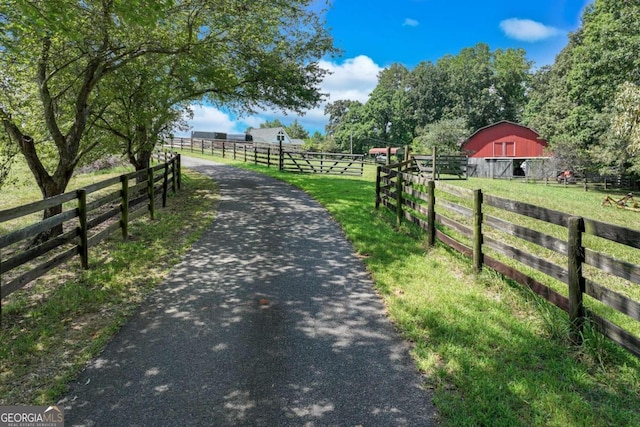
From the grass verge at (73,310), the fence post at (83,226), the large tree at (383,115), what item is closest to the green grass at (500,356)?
the grass verge at (73,310)

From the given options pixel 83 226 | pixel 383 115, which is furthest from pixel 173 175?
pixel 383 115

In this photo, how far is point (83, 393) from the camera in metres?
3.24

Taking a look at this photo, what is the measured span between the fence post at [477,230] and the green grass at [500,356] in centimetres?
22

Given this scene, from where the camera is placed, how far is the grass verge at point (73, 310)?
11.4 feet

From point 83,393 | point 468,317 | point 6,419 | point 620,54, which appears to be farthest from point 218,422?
point 620,54

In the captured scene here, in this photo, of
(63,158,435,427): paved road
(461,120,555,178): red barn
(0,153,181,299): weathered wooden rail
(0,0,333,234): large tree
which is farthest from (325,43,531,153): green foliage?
(63,158,435,427): paved road

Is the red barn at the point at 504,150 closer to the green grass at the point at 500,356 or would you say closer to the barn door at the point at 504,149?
the barn door at the point at 504,149

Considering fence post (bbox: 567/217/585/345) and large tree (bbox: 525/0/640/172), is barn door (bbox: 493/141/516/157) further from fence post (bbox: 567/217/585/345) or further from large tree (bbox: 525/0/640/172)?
fence post (bbox: 567/217/585/345)

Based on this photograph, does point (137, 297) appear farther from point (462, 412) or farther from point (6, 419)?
point (462, 412)

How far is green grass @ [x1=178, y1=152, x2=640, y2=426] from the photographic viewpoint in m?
2.91

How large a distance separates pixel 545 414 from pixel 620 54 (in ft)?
75.6

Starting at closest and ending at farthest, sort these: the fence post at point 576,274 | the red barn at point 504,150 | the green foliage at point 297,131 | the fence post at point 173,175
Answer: the fence post at point 576,274, the fence post at point 173,175, the red barn at point 504,150, the green foliage at point 297,131

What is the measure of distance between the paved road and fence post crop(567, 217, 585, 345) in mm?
1614

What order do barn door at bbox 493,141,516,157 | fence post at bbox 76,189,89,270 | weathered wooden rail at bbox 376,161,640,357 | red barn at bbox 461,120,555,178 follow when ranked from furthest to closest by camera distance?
barn door at bbox 493,141,516,157
red barn at bbox 461,120,555,178
fence post at bbox 76,189,89,270
weathered wooden rail at bbox 376,161,640,357
